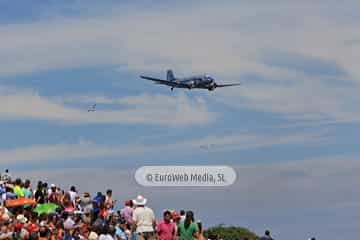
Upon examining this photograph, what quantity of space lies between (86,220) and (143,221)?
73.3 inches

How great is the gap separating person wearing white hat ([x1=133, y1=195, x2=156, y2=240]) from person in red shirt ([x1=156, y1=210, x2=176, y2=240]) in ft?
1.66

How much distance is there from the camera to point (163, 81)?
311ft

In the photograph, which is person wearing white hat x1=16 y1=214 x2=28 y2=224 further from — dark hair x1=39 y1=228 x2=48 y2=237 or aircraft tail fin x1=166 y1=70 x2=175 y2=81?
aircraft tail fin x1=166 y1=70 x2=175 y2=81

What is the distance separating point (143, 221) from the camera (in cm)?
3359

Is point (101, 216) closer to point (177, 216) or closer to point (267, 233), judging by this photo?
point (177, 216)

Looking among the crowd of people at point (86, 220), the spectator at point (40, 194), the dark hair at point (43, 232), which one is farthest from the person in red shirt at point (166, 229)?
the spectator at point (40, 194)

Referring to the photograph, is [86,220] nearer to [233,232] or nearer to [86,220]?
[86,220]

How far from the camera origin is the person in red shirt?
32.8m

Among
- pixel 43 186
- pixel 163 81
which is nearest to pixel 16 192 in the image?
pixel 43 186

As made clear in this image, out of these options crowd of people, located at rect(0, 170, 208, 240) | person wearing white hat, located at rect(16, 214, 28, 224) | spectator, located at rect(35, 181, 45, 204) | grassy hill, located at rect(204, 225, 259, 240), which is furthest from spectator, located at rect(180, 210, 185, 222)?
grassy hill, located at rect(204, 225, 259, 240)

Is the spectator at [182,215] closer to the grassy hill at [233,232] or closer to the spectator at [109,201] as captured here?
the spectator at [109,201]

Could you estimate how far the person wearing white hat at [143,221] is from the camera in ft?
110

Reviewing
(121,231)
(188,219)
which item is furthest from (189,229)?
(121,231)

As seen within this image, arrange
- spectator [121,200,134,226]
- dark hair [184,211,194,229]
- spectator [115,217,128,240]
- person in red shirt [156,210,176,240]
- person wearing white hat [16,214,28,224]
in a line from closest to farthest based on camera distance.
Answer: person wearing white hat [16,214,28,224] → dark hair [184,211,194,229] → spectator [115,217,128,240] → person in red shirt [156,210,176,240] → spectator [121,200,134,226]
